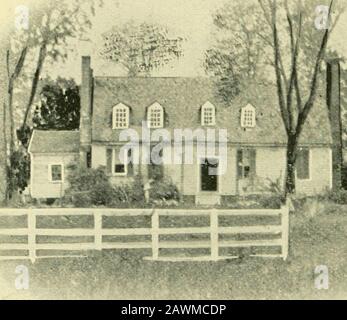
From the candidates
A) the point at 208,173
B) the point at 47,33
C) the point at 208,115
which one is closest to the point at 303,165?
the point at 208,173

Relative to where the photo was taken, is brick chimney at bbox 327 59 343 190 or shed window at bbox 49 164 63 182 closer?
shed window at bbox 49 164 63 182

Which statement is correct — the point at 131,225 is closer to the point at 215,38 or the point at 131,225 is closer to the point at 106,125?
the point at 106,125

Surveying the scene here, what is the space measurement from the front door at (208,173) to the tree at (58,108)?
1865mm

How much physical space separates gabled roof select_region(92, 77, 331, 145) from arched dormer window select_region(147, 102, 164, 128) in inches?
3.0

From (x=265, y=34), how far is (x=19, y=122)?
366 centimetres

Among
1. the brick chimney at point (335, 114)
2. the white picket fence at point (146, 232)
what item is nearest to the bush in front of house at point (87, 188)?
the white picket fence at point (146, 232)

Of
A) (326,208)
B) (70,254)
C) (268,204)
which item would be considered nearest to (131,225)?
(70,254)

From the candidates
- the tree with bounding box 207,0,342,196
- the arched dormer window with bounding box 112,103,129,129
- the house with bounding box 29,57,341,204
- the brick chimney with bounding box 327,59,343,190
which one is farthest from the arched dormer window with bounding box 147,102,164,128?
the brick chimney with bounding box 327,59,343,190

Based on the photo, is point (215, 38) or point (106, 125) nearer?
point (215, 38)

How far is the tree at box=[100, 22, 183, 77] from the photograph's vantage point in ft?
39.1

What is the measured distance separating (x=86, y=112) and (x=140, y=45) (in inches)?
51.4

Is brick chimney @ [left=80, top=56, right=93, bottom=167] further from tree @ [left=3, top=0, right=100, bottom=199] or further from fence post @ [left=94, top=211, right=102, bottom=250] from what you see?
fence post @ [left=94, top=211, right=102, bottom=250]

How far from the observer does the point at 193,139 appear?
39.7ft

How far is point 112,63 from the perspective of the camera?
11930 millimetres
